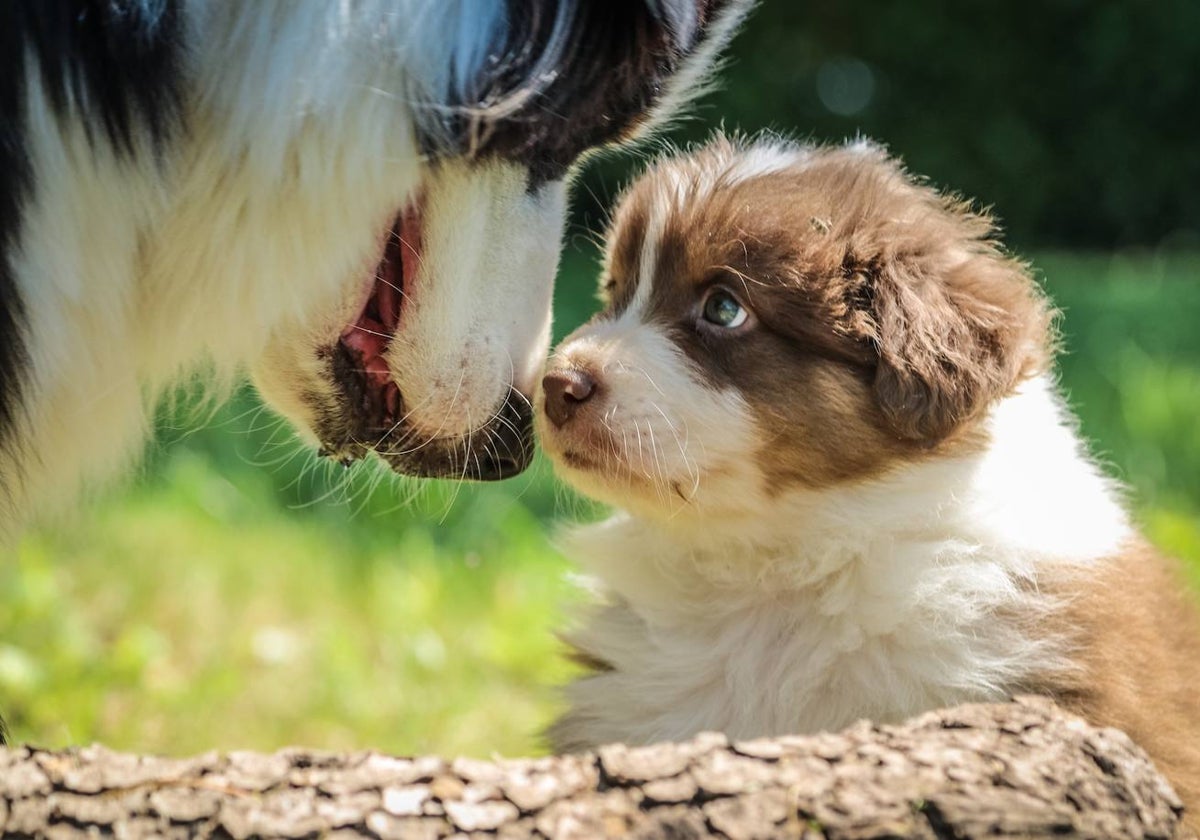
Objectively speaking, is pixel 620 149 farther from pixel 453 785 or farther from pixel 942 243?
pixel 453 785

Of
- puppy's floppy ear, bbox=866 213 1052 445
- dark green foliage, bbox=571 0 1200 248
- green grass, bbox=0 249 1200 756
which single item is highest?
dark green foliage, bbox=571 0 1200 248

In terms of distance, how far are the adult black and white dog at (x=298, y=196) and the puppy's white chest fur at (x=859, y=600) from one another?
1.55 ft

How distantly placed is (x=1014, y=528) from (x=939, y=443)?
0.21m

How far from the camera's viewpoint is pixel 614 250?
2.74 metres

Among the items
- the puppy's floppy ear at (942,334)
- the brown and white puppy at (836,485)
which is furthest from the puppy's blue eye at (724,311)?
the puppy's floppy ear at (942,334)

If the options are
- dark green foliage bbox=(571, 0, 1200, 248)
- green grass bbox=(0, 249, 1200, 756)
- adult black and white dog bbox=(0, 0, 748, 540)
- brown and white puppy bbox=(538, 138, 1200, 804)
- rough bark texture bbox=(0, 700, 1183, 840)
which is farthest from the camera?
dark green foliage bbox=(571, 0, 1200, 248)

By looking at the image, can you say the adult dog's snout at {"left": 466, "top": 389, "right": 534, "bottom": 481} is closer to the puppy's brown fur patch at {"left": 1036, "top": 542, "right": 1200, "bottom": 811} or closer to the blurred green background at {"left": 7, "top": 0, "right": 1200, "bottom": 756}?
the blurred green background at {"left": 7, "top": 0, "right": 1200, "bottom": 756}

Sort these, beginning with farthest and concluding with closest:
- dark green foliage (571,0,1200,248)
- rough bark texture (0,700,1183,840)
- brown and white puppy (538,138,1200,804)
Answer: dark green foliage (571,0,1200,248)
brown and white puppy (538,138,1200,804)
rough bark texture (0,700,1183,840)

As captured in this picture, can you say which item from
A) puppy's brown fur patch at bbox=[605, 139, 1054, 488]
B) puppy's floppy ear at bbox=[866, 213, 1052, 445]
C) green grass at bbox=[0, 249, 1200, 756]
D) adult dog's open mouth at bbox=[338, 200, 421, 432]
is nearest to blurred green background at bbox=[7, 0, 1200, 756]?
green grass at bbox=[0, 249, 1200, 756]

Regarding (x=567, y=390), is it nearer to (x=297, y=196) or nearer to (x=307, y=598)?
(x=297, y=196)

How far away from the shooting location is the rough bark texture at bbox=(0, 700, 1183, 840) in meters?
1.63

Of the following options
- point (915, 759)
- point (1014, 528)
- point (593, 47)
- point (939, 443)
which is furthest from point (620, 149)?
point (915, 759)

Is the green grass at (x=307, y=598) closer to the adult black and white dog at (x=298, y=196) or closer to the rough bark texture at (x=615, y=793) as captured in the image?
the adult black and white dog at (x=298, y=196)

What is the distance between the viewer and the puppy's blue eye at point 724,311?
7.88 ft
